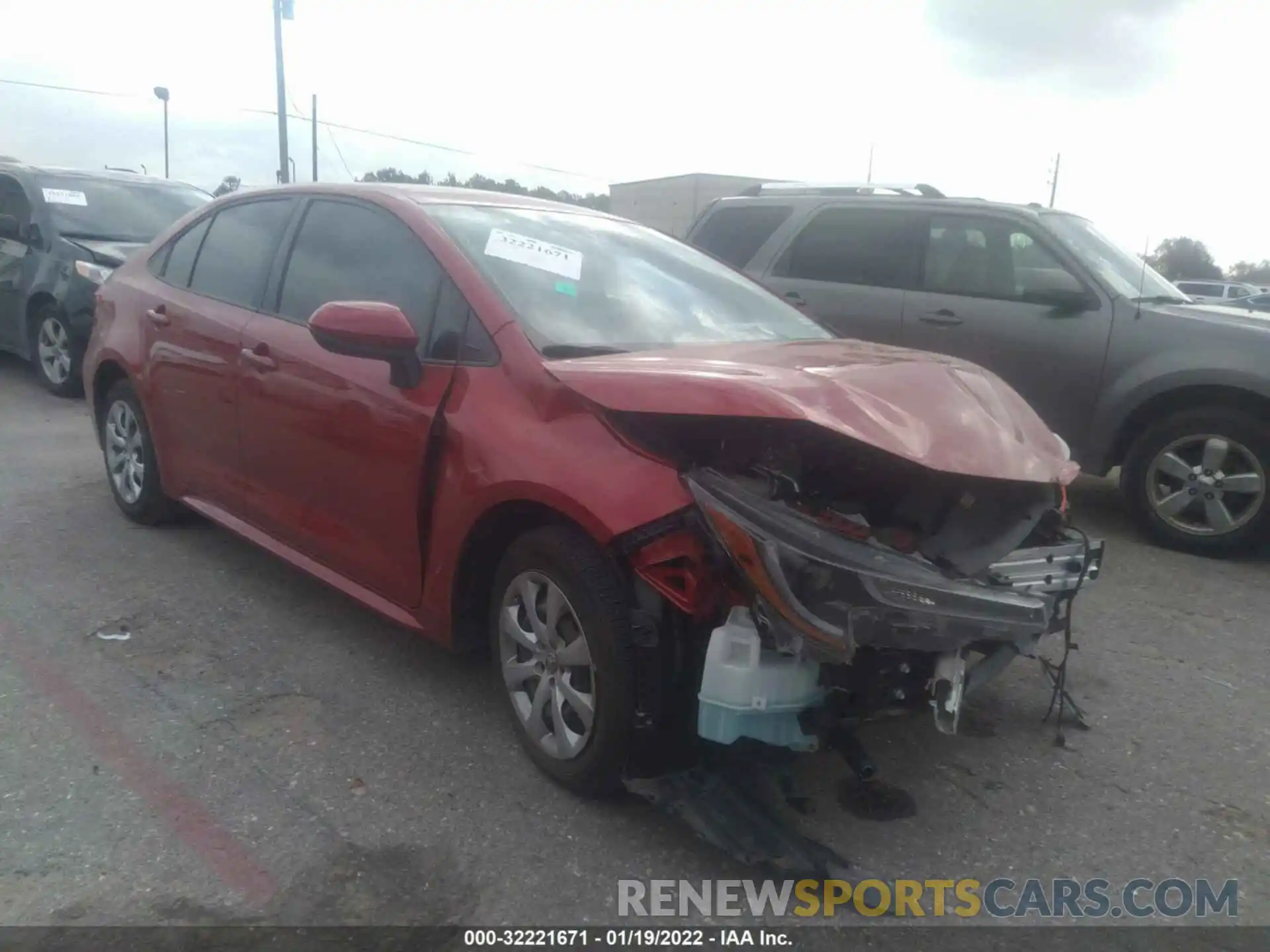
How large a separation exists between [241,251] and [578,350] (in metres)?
2.07

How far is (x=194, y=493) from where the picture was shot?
15.6 feet

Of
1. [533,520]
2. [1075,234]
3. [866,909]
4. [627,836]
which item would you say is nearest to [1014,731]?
[866,909]

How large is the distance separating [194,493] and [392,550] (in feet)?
5.59

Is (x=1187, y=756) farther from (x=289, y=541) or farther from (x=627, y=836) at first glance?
(x=289, y=541)

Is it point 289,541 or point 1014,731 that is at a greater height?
point 289,541

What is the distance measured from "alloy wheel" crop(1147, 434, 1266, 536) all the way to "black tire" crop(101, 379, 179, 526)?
5149 millimetres

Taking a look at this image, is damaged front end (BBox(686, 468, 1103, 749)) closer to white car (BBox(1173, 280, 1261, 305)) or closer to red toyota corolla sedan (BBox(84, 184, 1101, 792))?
red toyota corolla sedan (BBox(84, 184, 1101, 792))

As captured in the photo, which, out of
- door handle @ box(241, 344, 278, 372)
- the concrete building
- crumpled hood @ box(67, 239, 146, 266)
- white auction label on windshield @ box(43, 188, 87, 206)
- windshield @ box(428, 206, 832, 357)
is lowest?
door handle @ box(241, 344, 278, 372)

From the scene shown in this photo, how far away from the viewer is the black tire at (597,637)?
→ 2801mm

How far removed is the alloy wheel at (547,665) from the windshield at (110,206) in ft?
25.1

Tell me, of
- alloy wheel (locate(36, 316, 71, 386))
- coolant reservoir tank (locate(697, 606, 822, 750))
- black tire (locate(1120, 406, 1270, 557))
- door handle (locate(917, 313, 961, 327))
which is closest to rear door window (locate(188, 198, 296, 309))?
coolant reservoir tank (locate(697, 606, 822, 750))

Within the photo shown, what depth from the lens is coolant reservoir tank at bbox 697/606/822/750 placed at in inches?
101

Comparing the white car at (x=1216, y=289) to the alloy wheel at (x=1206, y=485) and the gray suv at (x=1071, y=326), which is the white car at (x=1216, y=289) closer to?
the gray suv at (x=1071, y=326)

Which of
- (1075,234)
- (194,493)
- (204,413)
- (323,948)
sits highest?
(1075,234)
